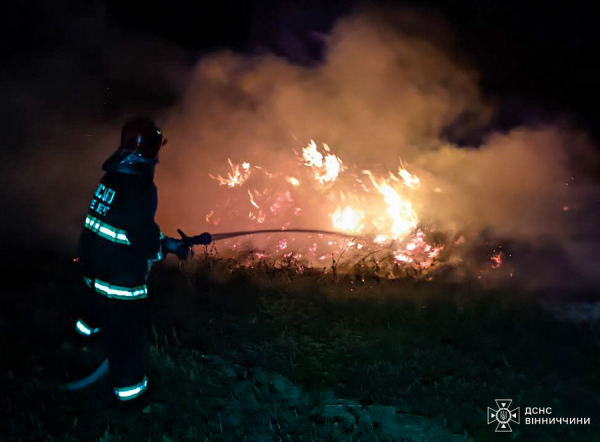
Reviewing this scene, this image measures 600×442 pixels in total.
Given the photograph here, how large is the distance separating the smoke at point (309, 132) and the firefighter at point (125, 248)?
13.3 feet

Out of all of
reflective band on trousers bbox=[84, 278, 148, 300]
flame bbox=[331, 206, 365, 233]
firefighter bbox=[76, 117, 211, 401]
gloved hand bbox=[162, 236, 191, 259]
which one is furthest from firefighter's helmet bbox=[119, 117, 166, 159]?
flame bbox=[331, 206, 365, 233]

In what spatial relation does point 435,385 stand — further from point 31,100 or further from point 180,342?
point 31,100

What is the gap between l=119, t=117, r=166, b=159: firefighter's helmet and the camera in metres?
3.33

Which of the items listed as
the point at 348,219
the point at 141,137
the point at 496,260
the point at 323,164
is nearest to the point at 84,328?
the point at 141,137

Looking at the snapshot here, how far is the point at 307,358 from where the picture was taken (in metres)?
4.33

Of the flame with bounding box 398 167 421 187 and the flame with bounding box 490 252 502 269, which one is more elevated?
the flame with bounding box 398 167 421 187

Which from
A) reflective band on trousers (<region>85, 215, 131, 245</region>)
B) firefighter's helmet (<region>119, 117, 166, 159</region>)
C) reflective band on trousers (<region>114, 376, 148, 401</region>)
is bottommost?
reflective band on trousers (<region>114, 376, 148, 401</region>)

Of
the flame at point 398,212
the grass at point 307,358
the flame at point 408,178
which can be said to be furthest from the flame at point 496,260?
the flame at point 408,178

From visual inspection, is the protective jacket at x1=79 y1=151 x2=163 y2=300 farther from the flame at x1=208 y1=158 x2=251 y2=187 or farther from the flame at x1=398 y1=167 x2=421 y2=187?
the flame at x1=398 y1=167 x2=421 y2=187

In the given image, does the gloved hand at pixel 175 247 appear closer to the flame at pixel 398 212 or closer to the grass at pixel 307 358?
the grass at pixel 307 358

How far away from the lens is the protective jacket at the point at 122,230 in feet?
10.6

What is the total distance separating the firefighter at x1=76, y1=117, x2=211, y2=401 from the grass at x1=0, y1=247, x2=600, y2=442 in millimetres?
498

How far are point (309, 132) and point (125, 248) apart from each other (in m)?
4.61

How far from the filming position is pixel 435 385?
3.95m
